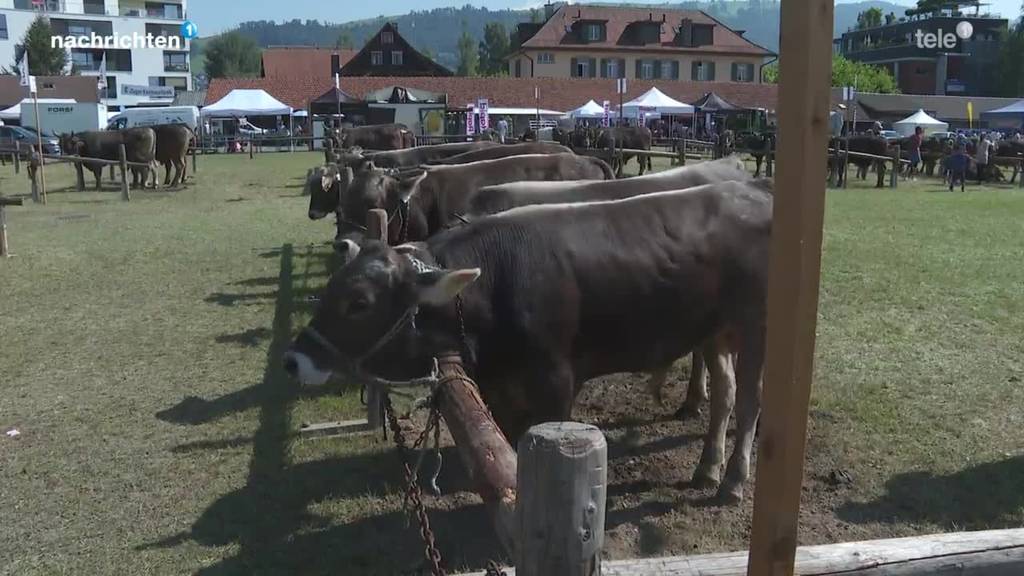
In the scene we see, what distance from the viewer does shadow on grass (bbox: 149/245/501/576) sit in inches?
163

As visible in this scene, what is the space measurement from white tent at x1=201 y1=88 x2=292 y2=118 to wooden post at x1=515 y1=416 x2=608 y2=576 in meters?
36.6

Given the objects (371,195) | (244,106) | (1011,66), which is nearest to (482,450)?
(371,195)

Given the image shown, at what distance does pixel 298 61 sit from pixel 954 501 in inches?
3152

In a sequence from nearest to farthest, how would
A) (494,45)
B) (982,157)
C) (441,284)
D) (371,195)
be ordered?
(441,284)
(371,195)
(982,157)
(494,45)

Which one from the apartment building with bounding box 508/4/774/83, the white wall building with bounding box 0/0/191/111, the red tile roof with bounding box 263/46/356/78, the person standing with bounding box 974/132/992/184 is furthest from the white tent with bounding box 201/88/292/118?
the white wall building with bounding box 0/0/191/111

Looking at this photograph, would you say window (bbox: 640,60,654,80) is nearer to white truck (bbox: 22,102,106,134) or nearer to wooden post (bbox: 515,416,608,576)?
white truck (bbox: 22,102,106,134)

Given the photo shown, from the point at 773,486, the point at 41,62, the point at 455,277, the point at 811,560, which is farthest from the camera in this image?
the point at 41,62

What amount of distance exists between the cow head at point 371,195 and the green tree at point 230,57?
121255mm

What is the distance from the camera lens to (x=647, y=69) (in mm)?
70750

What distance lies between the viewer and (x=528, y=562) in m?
1.88

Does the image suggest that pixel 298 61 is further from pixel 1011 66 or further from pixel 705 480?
pixel 705 480

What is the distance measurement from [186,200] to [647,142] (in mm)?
16040

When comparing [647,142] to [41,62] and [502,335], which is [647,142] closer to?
[502,335]

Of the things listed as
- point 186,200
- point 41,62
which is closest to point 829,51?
point 186,200
